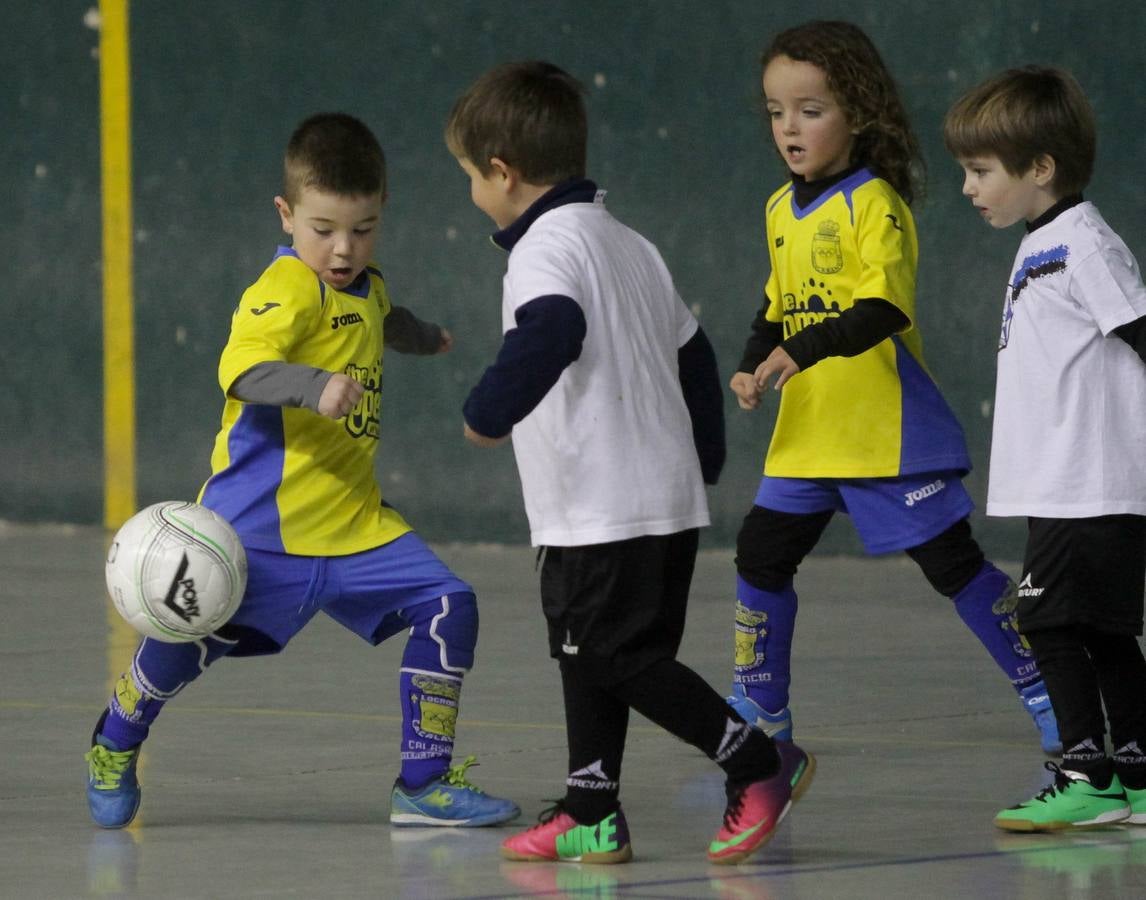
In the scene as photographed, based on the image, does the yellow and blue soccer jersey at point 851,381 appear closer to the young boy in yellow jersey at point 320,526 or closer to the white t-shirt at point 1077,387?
the white t-shirt at point 1077,387

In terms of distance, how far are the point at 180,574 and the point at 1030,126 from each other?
1.86 metres

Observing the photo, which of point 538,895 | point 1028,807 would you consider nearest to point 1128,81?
point 1028,807

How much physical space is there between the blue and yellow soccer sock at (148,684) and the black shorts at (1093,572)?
1.63 meters

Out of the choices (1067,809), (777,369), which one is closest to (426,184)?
(777,369)

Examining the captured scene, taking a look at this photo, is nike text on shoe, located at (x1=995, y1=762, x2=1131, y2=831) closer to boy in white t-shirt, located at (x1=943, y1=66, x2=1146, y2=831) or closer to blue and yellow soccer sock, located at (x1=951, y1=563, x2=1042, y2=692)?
boy in white t-shirt, located at (x1=943, y1=66, x2=1146, y2=831)

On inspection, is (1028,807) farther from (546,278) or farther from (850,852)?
(546,278)

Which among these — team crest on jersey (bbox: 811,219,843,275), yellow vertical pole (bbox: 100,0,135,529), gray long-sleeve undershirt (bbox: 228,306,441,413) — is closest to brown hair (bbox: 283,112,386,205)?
gray long-sleeve undershirt (bbox: 228,306,441,413)

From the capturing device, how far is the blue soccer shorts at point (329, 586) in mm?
4680

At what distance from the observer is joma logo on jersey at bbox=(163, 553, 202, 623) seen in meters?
4.49

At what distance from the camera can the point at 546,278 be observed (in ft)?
13.5

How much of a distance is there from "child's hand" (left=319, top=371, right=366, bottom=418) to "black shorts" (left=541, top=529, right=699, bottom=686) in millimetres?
486

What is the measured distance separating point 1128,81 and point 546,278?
527 cm

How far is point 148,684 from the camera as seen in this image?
4.66 meters

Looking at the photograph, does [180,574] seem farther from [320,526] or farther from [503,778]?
[503,778]
